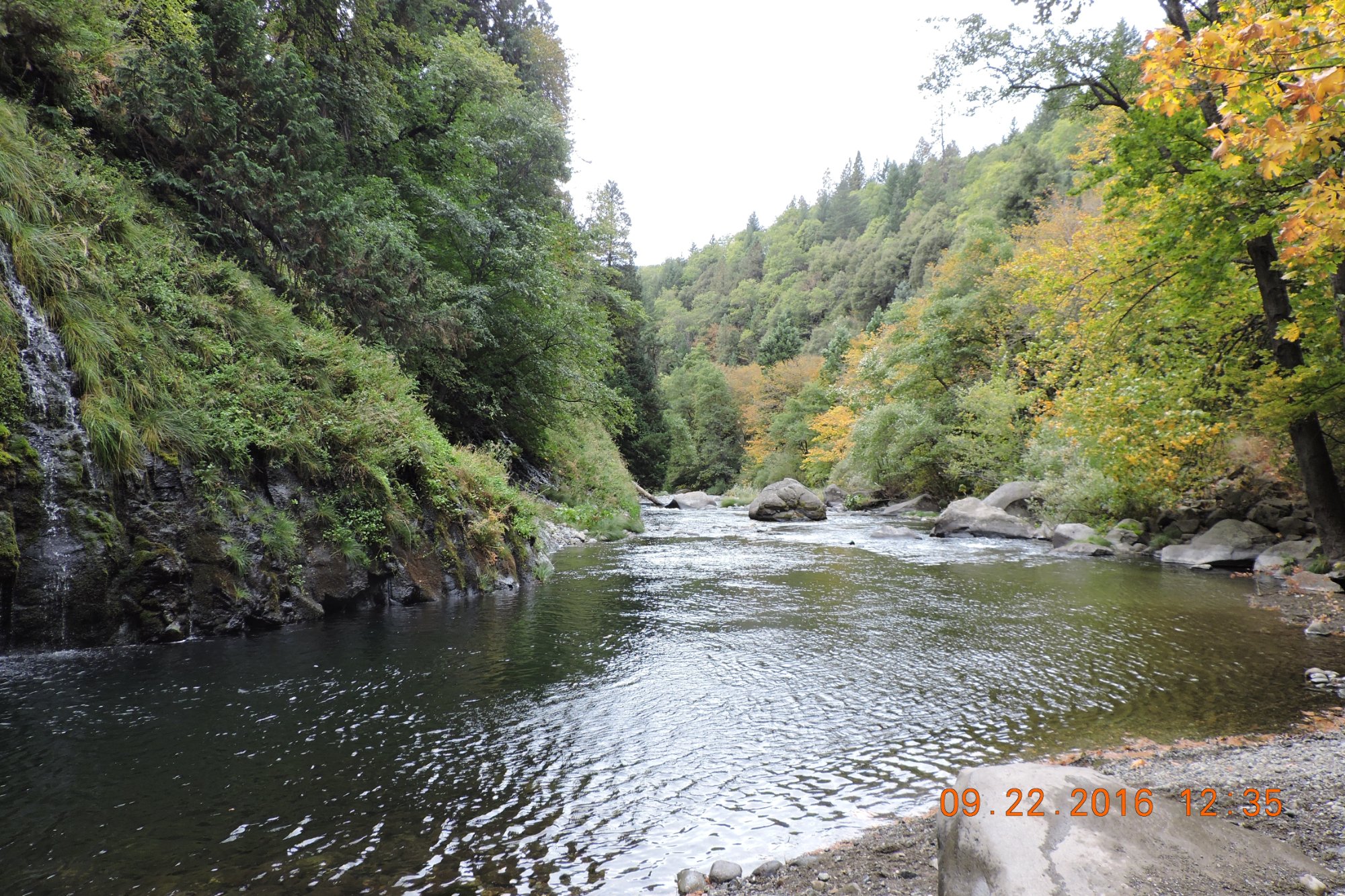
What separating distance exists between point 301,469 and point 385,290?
5.89 meters

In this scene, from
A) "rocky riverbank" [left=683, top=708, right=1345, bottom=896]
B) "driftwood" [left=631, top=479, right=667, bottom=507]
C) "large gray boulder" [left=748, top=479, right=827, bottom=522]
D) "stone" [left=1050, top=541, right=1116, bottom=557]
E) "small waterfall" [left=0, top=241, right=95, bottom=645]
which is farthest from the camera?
"driftwood" [left=631, top=479, right=667, bottom=507]

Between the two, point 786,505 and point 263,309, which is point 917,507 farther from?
point 263,309

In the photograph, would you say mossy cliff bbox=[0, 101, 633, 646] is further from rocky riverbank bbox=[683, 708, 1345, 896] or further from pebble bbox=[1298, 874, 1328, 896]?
pebble bbox=[1298, 874, 1328, 896]

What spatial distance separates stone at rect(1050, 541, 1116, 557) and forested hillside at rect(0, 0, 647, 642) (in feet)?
38.0

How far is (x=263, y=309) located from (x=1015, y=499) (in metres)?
21.0

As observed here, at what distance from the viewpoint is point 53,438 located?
652 cm

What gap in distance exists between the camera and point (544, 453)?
20500 millimetres

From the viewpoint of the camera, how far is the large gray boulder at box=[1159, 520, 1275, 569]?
40.4 ft

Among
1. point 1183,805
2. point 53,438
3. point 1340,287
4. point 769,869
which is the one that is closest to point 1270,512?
point 1340,287

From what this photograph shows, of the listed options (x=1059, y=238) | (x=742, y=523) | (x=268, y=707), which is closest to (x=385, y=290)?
(x=268, y=707)

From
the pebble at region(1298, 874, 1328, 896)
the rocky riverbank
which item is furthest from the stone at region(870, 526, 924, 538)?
the pebble at region(1298, 874, 1328, 896)

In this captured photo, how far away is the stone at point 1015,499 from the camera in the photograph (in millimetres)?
20797

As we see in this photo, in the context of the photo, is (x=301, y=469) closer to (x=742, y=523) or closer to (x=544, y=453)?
(x=544, y=453)

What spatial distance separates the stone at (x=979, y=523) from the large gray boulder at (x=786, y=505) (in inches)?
253
